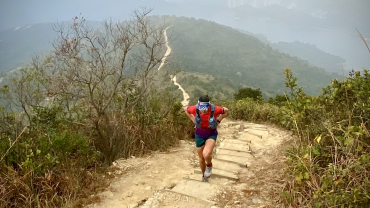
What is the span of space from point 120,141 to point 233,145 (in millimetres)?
2502

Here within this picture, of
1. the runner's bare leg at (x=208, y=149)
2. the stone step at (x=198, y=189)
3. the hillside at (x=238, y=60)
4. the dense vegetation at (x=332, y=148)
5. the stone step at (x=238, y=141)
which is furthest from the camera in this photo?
the hillside at (x=238, y=60)

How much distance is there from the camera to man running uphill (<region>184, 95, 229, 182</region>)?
12.6 feet

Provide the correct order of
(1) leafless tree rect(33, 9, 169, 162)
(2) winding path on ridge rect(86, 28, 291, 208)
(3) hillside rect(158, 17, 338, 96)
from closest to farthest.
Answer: (2) winding path on ridge rect(86, 28, 291, 208) → (1) leafless tree rect(33, 9, 169, 162) → (3) hillside rect(158, 17, 338, 96)

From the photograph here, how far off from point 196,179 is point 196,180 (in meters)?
0.19

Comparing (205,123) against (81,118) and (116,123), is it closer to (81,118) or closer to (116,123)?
(116,123)

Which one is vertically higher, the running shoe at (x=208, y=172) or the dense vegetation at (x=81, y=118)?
the dense vegetation at (x=81, y=118)

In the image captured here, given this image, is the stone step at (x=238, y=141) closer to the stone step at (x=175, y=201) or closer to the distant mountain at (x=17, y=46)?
the stone step at (x=175, y=201)

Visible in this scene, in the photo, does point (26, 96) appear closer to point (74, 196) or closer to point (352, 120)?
point (74, 196)

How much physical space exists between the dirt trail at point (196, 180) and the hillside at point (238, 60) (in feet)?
270

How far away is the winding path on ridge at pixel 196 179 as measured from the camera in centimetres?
337

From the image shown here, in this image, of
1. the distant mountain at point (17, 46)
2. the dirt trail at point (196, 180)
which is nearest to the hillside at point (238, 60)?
the distant mountain at point (17, 46)

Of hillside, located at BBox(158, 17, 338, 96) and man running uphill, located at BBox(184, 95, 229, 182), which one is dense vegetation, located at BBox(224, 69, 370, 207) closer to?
man running uphill, located at BBox(184, 95, 229, 182)

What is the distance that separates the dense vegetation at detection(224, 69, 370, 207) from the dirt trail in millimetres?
427

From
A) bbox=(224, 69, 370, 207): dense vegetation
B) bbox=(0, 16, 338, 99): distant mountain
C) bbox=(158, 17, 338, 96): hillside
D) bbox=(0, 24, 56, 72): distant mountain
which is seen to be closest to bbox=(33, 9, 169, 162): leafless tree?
bbox=(224, 69, 370, 207): dense vegetation
